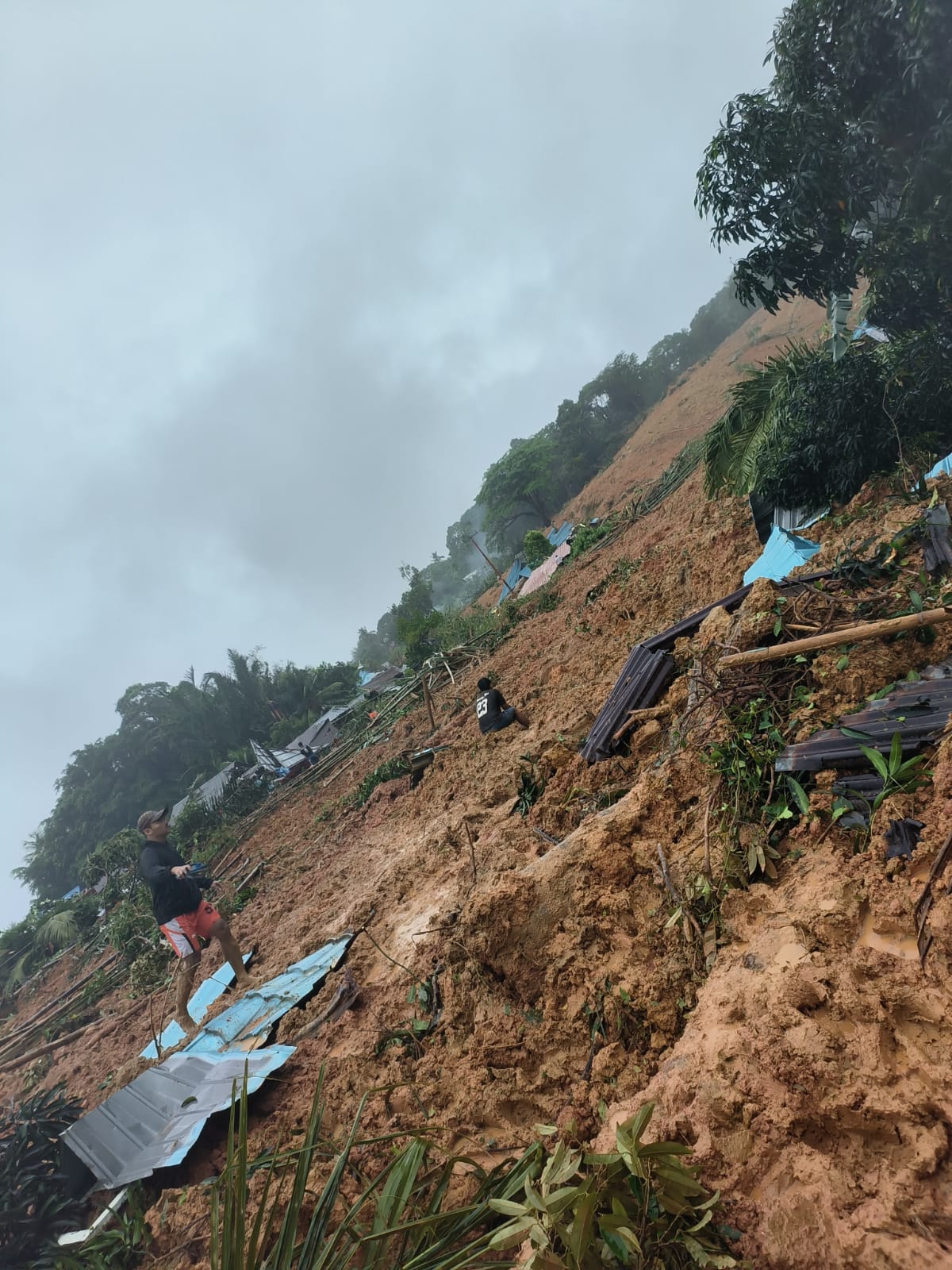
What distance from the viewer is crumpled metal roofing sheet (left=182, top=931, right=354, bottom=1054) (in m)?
4.10

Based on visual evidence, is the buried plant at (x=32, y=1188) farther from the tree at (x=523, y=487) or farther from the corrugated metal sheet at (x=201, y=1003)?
the tree at (x=523, y=487)

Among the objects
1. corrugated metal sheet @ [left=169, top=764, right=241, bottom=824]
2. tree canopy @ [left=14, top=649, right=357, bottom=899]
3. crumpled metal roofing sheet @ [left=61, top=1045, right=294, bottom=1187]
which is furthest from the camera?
tree canopy @ [left=14, top=649, right=357, bottom=899]

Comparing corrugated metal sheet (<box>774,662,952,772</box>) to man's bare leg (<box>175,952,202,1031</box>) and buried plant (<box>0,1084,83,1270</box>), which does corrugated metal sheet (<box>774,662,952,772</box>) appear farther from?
man's bare leg (<box>175,952,202,1031</box>)

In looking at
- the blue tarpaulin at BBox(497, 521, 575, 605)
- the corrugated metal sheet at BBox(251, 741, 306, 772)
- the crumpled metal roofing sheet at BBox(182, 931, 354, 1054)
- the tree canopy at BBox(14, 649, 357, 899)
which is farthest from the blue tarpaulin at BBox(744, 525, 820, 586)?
the tree canopy at BBox(14, 649, 357, 899)

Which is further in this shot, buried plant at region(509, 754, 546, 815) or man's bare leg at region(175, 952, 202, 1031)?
man's bare leg at region(175, 952, 202, 1031)

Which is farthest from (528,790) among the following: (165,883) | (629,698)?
(165,883)

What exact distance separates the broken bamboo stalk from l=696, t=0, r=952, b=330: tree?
5.21 metres

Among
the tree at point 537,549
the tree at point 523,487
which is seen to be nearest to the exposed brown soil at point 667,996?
the tree at point 537,549

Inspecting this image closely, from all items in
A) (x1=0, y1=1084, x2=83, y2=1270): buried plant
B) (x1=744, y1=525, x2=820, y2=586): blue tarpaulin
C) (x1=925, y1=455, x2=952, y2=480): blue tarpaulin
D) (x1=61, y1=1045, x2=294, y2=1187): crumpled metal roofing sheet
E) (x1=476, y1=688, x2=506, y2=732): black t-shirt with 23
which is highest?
(x1=0, y1=1084, x2=83, y2=1270): buried plant

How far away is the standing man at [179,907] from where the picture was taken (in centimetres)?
498

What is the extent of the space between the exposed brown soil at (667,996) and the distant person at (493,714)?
1.02m

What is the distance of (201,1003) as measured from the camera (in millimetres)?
6246

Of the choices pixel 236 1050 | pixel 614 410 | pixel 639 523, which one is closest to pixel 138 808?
pixel 639 523

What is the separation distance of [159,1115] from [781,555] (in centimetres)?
713
